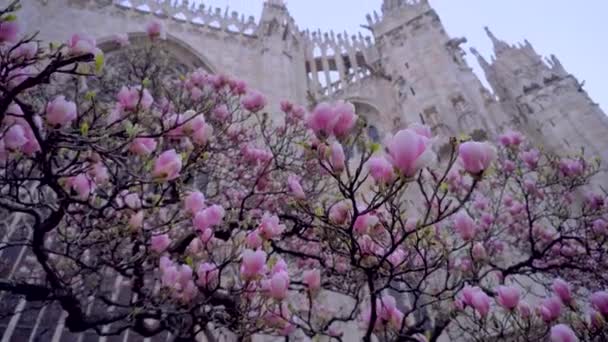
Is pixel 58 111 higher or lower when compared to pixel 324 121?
higher

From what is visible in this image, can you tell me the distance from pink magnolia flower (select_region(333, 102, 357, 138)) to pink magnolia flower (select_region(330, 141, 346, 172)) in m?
0.06

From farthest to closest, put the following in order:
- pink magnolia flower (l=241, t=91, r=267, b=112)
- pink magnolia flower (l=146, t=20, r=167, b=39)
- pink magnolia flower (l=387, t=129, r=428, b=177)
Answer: pink magnolia flower (l=241, t=91, r=267, b=112), pink magnolia flower (l=146, t=20, r=167, b=39), pink magnolia flower (l=387, t=129, r=428, b=177)

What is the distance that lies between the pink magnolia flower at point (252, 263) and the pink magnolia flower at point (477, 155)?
4.46ft

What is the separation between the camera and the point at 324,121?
6.32 feet

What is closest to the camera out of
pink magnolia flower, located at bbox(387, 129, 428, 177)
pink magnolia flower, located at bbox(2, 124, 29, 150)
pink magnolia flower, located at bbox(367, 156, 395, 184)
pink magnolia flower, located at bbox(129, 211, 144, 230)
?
pink magnolia flower, located at bbox(387, 129, 428, 177)

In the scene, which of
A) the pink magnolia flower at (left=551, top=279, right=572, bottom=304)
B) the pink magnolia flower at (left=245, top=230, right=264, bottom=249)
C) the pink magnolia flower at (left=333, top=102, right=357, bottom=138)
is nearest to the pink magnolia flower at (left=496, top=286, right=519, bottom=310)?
the pink magnolia flower at (left=551, top=279, right=572, bottom=304)

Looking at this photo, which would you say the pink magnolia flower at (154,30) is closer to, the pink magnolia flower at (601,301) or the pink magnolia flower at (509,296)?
the pink magnolia flower at (509,296)

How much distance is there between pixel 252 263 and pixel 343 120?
1133 mm

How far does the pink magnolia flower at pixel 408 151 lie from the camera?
1.68 meters

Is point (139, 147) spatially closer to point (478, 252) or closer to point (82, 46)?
point (82, 46)

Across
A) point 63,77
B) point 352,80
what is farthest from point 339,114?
point 352,80

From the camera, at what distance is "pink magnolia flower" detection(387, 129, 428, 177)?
1.68 m

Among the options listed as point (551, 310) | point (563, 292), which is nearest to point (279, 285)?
point (551, 310)

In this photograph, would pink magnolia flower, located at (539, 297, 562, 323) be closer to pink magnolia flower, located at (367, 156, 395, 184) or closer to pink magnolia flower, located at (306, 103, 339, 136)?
pink magnolia flower, located at (367, 156, 395, 184)
